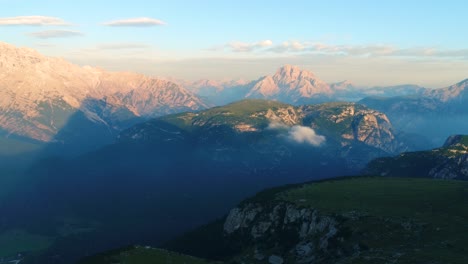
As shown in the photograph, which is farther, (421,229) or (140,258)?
(421,229)

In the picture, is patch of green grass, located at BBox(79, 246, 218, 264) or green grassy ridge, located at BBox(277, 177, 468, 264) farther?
patch of green grass, located at BBox(79, 246, 218, 264)

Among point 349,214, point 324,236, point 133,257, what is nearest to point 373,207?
point 349,214

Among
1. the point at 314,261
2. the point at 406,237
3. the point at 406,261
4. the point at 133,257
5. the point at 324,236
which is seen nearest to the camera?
the point at 406,261

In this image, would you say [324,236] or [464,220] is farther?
[324,236]

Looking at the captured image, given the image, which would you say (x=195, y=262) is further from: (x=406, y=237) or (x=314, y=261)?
(x=406, y=237)

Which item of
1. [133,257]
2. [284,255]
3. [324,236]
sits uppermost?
[133,257]

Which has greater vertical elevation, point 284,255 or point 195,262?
point 195,262

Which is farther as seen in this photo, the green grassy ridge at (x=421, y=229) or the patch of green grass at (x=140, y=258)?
the patch of green grass at (x=140, y=258)

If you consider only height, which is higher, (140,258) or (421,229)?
(421,229)
